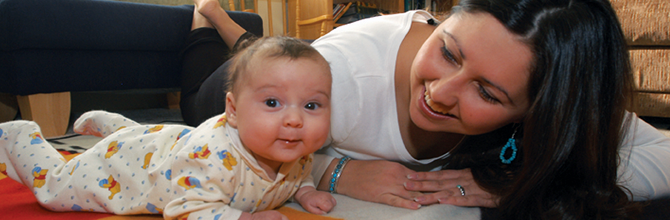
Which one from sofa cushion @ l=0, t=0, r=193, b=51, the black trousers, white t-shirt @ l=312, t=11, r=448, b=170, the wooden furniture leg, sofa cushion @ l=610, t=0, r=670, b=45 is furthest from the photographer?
the wooden furniture leg

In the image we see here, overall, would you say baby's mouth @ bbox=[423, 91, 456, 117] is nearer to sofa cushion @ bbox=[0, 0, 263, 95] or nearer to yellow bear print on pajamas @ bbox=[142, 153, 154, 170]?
yellow bear print on pajamas @ bbox=[142, 153, 154, 170]

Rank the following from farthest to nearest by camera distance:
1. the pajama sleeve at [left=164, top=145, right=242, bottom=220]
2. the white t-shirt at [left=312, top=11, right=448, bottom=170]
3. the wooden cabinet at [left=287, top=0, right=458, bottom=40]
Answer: the wooden cabinet at [left=287, top=0, right=458, bottom=40] → the white t-shirt at [left=312, top=11, right=448, bottom=170] → the pajama sleeve at [left=164, top=145, right=242, bottom=220]

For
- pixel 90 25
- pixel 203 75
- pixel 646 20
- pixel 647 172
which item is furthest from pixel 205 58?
pixel 646 20

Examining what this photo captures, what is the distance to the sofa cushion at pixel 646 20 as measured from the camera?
1.67 meters

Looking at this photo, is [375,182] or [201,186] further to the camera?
[375,182]

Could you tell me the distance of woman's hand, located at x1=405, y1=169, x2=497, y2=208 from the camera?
0.84 meters

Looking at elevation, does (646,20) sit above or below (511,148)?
above

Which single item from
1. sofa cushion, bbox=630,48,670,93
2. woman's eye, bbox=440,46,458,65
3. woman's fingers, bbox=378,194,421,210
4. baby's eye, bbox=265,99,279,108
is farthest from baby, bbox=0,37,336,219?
sofa cushion, bbox=630,48,670,93

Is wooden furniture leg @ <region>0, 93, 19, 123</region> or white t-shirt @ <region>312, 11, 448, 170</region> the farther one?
wooden furniture leg @ <region>0, 93, 19, 123</region>

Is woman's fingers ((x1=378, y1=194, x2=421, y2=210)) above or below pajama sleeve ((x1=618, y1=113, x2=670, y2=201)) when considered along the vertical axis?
below

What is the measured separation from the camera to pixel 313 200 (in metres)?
0.82

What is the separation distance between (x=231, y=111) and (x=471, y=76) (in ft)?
1.38

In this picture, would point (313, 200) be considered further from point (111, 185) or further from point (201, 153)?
point (111, 185)

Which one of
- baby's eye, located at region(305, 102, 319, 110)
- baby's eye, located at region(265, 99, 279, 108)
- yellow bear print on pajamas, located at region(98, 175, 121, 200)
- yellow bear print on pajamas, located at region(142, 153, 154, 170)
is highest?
baby's eye, located at region(265, 99, 279, 108)
